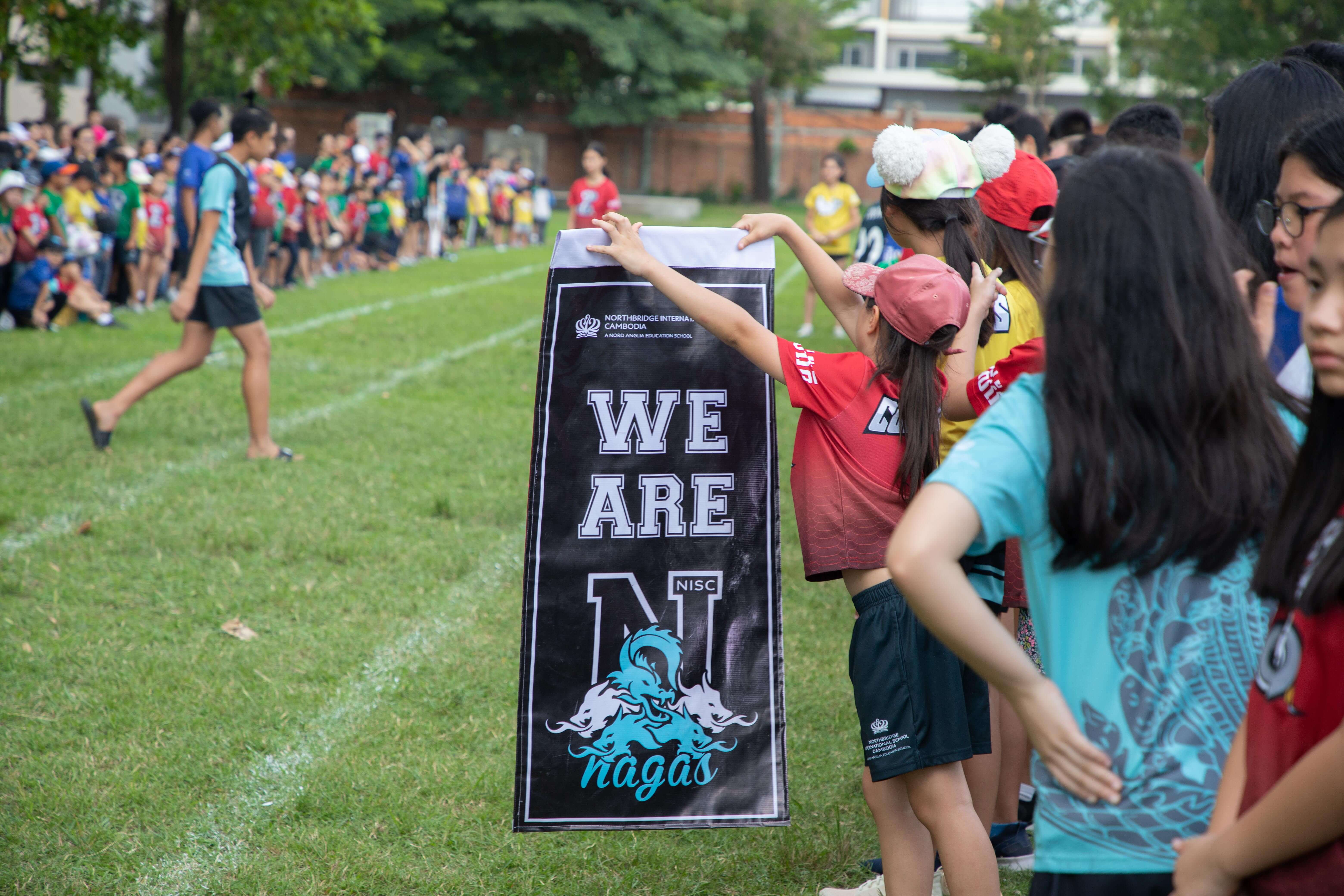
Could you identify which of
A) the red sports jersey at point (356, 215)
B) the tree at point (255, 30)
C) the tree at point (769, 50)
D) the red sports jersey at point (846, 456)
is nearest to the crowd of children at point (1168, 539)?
the red sports jersey at point (846, 456)

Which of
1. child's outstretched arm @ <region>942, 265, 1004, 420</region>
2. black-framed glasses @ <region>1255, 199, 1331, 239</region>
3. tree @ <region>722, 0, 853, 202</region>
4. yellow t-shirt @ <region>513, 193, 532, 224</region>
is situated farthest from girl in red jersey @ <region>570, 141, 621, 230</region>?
tree @ <region>722, 0, 853, 202</region>

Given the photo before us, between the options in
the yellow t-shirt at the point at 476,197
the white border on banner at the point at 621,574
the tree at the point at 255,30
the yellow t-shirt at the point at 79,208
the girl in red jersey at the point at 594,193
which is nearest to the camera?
the white border on banner at the point at 621,574

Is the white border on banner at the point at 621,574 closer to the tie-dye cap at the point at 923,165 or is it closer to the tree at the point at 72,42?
the tie-dye cap at the point at 923,165

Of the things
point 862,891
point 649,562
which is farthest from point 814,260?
point 862,891

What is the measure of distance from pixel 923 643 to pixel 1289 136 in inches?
49.5

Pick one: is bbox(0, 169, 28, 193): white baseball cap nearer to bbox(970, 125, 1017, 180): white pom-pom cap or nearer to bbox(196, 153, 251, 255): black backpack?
bbox(196, 153, 251, 255): black backpack

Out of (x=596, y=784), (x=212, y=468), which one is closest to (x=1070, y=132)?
(x=212, y=468)

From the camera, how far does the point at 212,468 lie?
23.2 ft

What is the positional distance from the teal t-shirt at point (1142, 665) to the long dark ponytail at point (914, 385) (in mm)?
917

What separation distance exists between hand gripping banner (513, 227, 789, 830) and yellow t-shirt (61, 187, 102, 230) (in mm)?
11157

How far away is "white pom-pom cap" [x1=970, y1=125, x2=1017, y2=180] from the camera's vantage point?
3.12m

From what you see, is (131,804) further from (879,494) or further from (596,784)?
(879,494)

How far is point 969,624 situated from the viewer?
1.62 meters

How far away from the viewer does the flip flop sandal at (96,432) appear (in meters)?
7.29
